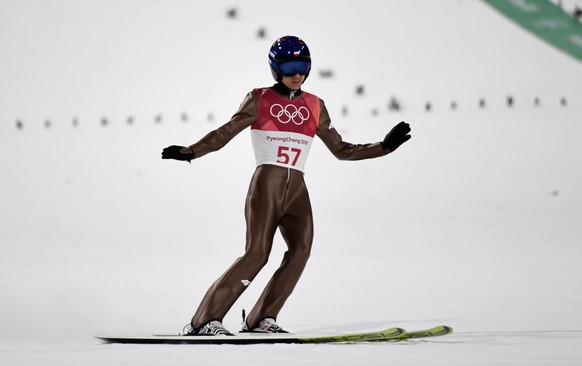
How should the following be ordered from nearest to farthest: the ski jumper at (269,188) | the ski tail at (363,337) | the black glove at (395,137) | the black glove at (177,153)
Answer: the black glove at (177,153) < the ski tail at (363,337) < the ski jumper at (269,188) < the black glove at (395,137)

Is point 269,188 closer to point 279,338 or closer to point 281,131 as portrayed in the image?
point 281,131

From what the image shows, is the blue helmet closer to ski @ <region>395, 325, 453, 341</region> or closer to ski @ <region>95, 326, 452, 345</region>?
ski @ <region>95, 326, 452, 345</region>

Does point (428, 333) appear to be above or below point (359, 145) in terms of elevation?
below

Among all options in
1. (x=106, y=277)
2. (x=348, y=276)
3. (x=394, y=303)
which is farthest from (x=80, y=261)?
(x=394, y=303)

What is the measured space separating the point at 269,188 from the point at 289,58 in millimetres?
730

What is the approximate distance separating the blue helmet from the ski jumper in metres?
0.12

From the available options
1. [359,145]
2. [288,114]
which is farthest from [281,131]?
[359,145]

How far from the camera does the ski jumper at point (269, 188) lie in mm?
5633

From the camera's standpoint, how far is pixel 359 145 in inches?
234

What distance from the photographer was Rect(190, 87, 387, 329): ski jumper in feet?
18.5

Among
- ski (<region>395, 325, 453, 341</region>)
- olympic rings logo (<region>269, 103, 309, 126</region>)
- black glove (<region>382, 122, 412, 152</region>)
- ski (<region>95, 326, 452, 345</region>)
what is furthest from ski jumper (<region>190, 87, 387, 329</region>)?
ski (<region>395, 325, 453, 341</region>)

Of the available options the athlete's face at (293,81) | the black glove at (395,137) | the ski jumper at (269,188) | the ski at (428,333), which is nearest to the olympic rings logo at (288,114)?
the ski jumper at (269,188)

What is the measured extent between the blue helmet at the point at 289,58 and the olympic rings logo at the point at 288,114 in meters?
A: 0.18

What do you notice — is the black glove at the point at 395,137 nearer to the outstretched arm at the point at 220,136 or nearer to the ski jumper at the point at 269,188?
the ski jumper at the point at 269,188
